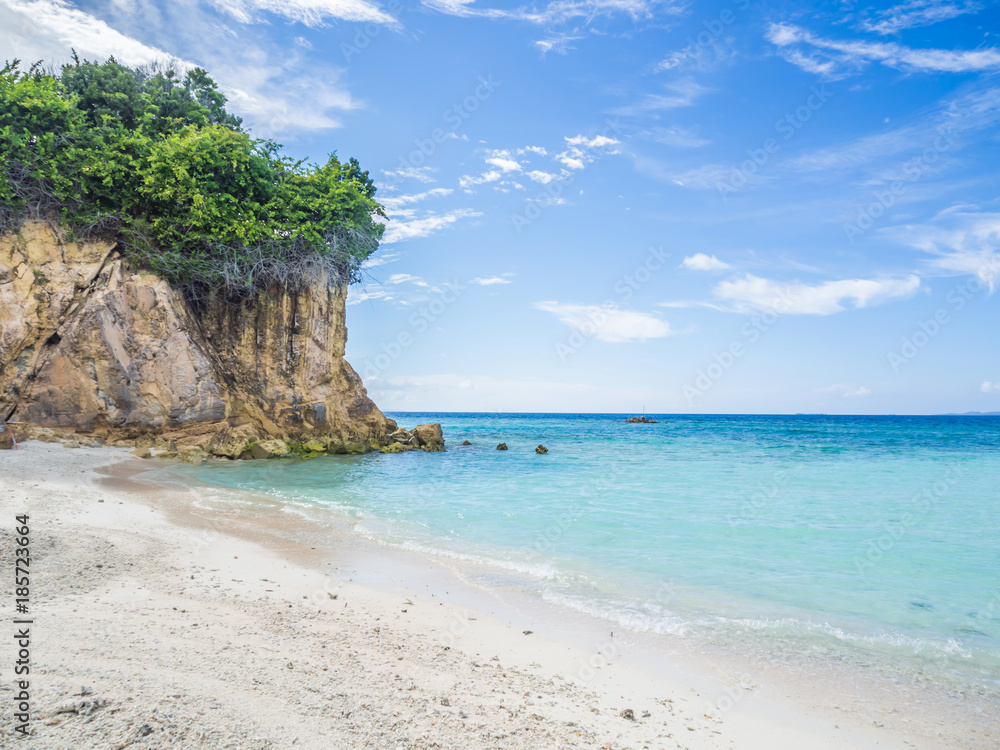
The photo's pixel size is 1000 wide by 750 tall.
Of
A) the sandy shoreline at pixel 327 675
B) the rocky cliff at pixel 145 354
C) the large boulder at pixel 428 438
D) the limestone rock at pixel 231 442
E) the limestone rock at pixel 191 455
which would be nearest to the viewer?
the sandy shoreline at pixel 327 675

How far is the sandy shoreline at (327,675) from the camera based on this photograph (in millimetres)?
2850

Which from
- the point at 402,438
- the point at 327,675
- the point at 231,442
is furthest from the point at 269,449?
the point at 327,675

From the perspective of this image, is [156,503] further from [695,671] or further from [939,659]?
[939,659]

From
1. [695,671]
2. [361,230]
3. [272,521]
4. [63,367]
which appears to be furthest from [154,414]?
[695,671]

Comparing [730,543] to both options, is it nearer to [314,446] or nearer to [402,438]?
[314,446]

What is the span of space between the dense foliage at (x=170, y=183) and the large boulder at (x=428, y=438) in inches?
372

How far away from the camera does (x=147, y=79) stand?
831 inches

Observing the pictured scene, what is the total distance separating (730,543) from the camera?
891 centimetres

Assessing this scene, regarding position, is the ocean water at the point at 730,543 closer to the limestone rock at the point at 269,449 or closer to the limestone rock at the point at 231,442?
the limestone rock at the point at 269,449

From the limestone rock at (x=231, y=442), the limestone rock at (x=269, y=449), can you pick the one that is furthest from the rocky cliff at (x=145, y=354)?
the limestone rock at (x=269, y=449)

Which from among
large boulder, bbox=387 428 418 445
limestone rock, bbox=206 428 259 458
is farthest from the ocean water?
large boulder, bbox=387 428 418 445

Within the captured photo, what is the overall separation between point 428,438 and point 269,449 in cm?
934

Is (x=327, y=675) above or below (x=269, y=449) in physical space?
above

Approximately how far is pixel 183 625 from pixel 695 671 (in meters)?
4.17
